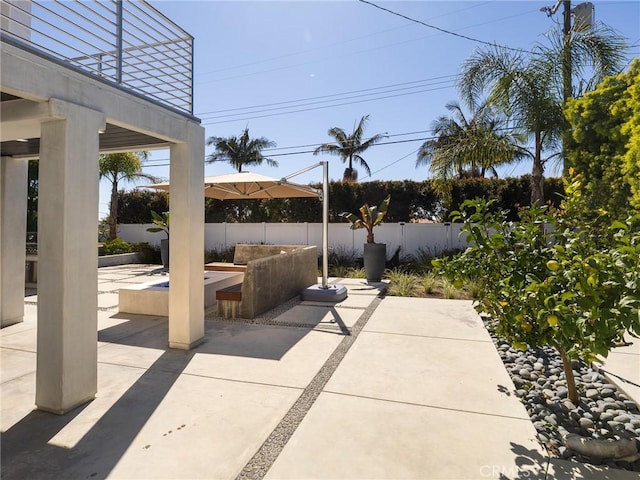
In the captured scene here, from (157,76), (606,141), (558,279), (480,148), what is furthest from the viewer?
(480,148)

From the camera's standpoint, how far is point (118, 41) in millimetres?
3895

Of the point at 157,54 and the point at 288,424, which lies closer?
the point at 288,424

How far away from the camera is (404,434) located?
9.34 ft

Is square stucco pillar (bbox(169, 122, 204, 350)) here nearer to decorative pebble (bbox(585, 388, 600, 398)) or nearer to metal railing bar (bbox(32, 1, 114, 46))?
metal railing bar (bbox(32, 1, 114, 46))

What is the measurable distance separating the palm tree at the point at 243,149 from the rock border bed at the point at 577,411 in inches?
1015

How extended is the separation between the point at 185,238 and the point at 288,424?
2.79 meters

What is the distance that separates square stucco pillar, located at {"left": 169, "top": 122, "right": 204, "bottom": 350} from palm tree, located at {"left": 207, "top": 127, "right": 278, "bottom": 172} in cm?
2375

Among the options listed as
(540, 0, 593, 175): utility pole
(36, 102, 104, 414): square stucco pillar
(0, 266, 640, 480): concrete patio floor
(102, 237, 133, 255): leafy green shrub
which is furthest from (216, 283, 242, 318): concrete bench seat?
(102, 237, 133, 255): leafy green shrub

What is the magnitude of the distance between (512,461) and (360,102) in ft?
66.7

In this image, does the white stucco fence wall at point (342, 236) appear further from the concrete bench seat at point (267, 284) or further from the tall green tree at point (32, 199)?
the concrete bench seat at point (267, 284)

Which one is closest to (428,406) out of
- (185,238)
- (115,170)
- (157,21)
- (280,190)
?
(185,238)

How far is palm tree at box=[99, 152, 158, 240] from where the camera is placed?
1624 cm

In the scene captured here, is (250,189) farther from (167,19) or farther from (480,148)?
(480,148)

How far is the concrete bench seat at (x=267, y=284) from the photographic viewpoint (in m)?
6.43
